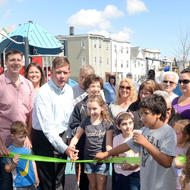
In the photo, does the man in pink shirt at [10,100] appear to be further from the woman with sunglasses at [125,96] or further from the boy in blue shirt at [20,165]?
the woman with sunglasses at [125,96]

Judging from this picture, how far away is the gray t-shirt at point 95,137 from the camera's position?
4.09m

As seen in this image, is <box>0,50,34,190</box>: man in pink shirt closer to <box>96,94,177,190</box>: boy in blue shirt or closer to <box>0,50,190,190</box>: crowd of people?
<box>0,50,190,190</box>: crowd of people

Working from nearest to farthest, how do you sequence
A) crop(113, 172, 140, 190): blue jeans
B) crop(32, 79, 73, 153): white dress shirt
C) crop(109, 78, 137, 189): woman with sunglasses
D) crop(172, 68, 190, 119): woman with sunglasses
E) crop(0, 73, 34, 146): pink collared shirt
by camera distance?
crop(32, 79, 73, 153): white dress shirt, crop(113, 172, 140, 190): blue jeans, crop(0, 73, 34, 146): pink collared shirt, crop(172, 68, 190, 119): woman with sunglasses, crop(109, 78, 137, 189): woman with sunglasses

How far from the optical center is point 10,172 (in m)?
4.13

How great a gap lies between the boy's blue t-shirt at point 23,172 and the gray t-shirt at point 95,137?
93cm

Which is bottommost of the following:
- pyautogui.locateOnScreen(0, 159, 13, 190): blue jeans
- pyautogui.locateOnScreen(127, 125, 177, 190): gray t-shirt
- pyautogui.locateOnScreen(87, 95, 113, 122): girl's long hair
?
pyautogui.locateOnScreen(0, 159, 13, 190): blue jeans

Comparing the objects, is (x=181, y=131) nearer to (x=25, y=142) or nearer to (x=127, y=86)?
(x=127, y=86)

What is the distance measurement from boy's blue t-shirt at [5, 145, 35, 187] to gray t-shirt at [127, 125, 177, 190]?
6.56 ft

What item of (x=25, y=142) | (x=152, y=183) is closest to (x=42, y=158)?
(x=25, y=142)

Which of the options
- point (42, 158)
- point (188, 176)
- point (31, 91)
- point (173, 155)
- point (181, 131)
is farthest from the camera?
point (31, 91)

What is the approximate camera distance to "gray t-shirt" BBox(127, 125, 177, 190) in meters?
2.75

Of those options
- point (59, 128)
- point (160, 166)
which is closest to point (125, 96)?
point (59, 128)

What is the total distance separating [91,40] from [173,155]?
61335 millimetres

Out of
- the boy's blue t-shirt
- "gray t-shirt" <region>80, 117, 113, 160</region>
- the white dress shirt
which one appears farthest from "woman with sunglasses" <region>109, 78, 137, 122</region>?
the boy's blue t-shirt
